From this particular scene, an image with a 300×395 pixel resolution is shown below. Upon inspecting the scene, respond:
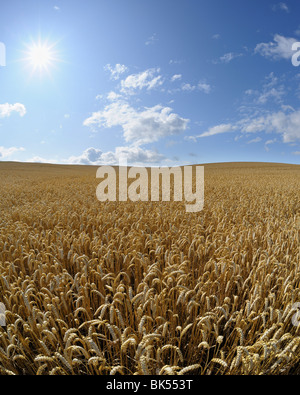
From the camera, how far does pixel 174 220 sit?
3812 mm

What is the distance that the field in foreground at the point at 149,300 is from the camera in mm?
1300

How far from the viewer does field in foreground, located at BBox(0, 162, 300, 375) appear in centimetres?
130

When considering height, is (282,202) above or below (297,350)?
above

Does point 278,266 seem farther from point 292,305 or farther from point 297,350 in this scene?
point 297,350

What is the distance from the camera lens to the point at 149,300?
5.04 feet

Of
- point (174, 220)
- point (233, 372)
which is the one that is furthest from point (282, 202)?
point (233, 372)
